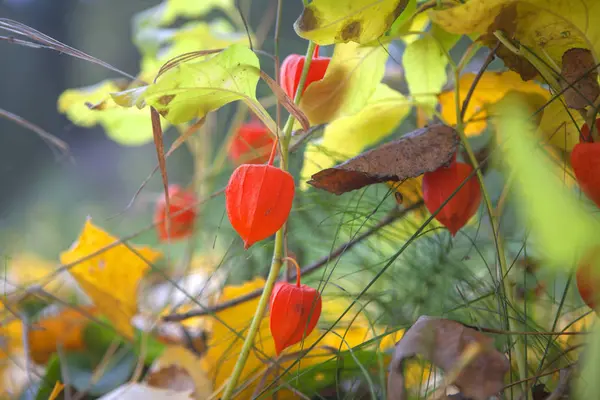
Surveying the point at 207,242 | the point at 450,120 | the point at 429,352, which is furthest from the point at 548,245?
the point at 207,242

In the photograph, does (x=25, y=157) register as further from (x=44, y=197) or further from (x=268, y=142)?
(x=268, y=142)

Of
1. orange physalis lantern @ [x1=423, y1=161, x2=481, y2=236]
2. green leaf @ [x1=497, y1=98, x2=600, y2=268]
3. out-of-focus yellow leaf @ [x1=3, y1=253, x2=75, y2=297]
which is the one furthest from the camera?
out-of-focus yellow leaf @ [x1=3, y1=253, x2=75, y2=297]

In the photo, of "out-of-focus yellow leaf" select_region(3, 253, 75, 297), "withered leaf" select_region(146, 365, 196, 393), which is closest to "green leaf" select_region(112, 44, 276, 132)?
"withered leaf" select_region(146, 365, 196, 393)

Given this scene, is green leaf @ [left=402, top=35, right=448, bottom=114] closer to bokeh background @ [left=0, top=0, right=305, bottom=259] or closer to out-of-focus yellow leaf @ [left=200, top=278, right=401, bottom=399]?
out-of-focus yellow leaf @ [left=200, top=278, right=401, bottom=399]

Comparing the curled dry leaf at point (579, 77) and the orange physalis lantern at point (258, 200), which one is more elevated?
the curled dry leaf at point (579, 77)

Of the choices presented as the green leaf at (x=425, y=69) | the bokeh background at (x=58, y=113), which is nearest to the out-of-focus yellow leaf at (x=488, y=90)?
the green leaf at (x=425, y=69)

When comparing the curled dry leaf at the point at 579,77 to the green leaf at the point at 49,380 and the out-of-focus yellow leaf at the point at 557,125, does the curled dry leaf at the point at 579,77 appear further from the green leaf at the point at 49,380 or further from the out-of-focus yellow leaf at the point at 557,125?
the green leaf at the point at 49,380

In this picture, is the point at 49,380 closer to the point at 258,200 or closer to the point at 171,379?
the point at 171,379
